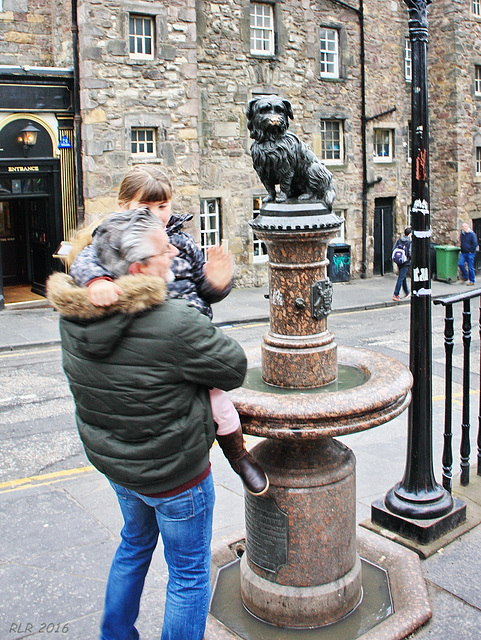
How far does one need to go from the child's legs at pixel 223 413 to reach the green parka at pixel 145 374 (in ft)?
0.47

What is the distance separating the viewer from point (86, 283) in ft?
9.02

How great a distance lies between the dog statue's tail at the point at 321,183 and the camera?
11.8ft

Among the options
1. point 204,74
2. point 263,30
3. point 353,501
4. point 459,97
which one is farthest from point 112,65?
point 353,501

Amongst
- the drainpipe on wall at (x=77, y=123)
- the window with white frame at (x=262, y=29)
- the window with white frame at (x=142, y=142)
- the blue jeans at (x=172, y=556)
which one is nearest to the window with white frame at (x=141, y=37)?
the drainpipe on wall at (x=77, y=123)

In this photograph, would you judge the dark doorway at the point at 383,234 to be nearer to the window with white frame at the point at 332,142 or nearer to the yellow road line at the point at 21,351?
the window with white frame at the point at 332,142

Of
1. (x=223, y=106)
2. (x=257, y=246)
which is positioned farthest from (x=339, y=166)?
(x=223, y=106)

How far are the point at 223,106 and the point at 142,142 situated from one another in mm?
2803

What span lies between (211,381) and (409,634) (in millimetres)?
1776

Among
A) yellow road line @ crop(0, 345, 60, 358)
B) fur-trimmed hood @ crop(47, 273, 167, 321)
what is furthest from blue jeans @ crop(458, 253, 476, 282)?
fur-trimmed hood @ crop(47, 273, 167, 321)

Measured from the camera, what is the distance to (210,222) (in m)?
18.9

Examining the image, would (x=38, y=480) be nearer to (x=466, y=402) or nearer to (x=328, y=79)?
(x=466, y=402)

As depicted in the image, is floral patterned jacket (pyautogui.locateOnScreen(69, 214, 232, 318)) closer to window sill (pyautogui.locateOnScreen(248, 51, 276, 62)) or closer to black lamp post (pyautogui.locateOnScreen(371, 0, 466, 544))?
black lamp post (pyautogui.locateOnScreen(371, 0, 466, 544))

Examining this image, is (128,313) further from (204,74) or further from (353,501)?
(204,74)

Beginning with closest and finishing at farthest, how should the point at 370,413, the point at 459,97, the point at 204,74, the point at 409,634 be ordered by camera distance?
the point at 370,413
the point at 409,634
the point at 204,74
the point at 459,97
